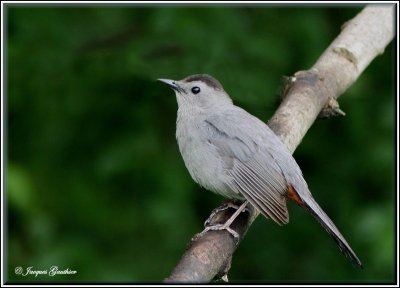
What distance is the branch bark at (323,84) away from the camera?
4352 mm

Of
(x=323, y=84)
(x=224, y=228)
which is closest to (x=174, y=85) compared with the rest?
(x=323, y=84)

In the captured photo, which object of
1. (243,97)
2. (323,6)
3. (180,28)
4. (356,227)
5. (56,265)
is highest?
(323,6)

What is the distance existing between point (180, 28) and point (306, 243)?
8.47 feet

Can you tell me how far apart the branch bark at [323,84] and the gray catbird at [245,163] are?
0.58ft

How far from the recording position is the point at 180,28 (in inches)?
249

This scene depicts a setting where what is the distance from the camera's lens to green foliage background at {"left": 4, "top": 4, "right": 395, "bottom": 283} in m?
6.21

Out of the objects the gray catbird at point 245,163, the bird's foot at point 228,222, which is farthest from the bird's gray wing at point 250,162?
the bird's foot at point 228,222

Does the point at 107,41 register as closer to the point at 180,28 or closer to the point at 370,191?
the point at 180,28

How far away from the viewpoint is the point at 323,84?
5.11m

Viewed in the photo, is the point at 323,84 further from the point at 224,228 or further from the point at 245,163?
the point at 224,228

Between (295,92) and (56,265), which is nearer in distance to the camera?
(295,92)

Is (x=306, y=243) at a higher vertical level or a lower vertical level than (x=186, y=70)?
lower

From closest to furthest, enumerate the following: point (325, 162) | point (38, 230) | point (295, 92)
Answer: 1. point (295, 92)
2. point (38, 230)
3. point (325, 162)

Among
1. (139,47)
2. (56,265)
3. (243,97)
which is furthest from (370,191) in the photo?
(56,265)
